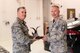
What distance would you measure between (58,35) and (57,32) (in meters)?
0.05

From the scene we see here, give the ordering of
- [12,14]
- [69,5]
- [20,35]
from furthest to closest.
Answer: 1. [12,14]
2. [69,5]
3. [20,35]

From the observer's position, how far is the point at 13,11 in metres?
8.79

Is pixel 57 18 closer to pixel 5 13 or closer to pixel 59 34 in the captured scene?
pixel 59 34

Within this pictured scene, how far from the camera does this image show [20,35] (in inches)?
112

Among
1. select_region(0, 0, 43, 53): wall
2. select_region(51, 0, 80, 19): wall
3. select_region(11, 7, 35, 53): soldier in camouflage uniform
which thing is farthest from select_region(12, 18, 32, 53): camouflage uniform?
select_region(0, 0, 43, 53): wall

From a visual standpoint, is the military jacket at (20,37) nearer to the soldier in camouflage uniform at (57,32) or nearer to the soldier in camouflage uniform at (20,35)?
the soldier in camouflage uniform at (20,35)

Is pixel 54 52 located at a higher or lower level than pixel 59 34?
lower

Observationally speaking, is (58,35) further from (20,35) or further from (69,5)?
(69,5)

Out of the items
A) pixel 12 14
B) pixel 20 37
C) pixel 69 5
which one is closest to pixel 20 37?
pixel 20 37

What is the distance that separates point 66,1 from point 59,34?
4583 millimetres

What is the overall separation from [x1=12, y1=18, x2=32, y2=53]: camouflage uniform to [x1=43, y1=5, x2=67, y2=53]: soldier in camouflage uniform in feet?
1.21

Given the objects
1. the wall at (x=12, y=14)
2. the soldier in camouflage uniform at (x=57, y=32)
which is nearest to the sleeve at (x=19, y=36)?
the soldier in camouflage uniform at (x=57, y=32)

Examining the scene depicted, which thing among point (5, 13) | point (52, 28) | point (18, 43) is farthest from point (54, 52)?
point (5, 13)

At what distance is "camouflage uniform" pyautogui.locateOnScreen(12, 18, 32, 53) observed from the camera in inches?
113
